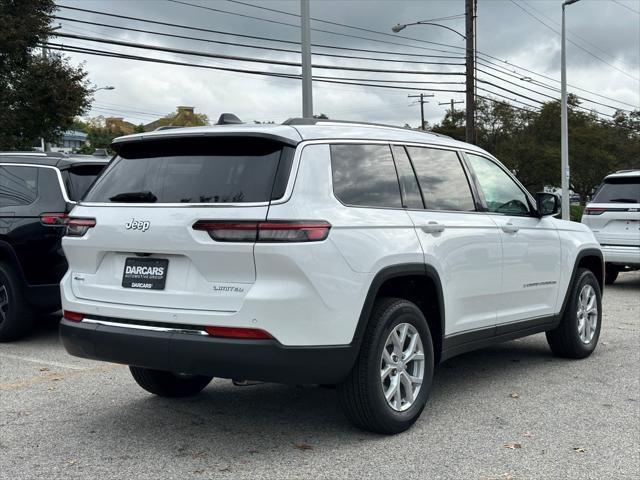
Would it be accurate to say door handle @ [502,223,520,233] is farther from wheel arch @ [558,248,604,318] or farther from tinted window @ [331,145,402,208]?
tinted window @ [331,145,402,208]

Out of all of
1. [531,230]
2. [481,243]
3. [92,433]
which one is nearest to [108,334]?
[92,433]

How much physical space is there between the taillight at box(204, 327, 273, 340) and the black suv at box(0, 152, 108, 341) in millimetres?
3964

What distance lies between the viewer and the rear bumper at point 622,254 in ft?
38.0

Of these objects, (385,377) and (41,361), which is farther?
(41,361)

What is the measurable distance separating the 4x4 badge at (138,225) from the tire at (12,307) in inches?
143

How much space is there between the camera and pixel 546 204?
6383mm

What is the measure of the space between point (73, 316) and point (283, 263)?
1.53m

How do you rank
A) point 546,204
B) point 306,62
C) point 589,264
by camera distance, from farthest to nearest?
point 306,62, point 589,264, point 546,204

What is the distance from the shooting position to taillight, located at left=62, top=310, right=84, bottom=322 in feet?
15.1

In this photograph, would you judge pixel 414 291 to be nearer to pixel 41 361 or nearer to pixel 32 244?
pixel 41 361

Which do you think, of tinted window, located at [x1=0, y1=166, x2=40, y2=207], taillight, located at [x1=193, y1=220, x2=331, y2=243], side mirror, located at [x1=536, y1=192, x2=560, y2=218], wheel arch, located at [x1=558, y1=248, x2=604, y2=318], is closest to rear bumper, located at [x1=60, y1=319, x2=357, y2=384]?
taillight, located at [x1=193, y1=220, x2=331, y2=243]

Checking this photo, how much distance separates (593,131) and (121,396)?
4437cm

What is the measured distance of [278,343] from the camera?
399 centimetres

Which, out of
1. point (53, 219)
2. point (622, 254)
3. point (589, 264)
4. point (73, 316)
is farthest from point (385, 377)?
point (622, 254)
